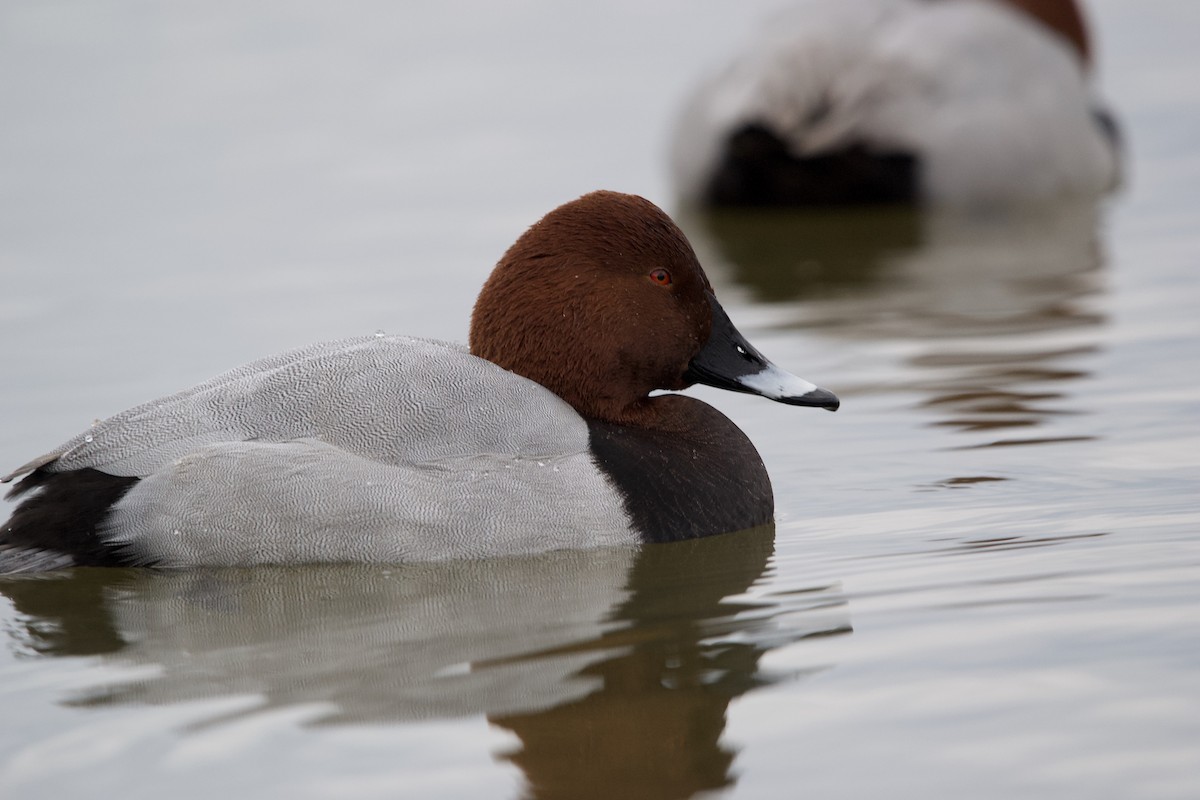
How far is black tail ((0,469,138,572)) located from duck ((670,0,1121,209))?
617 centimetres

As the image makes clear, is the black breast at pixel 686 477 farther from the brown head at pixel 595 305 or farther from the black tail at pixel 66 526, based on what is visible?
A: the black tail at pixel 66 526

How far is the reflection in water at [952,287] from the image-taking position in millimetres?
7160

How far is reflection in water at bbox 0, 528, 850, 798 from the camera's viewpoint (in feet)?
13.6

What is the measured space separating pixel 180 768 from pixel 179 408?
5.77 feet

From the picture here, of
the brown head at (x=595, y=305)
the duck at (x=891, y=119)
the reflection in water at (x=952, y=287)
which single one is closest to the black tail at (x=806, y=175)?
the duck at (x=891, y=119)

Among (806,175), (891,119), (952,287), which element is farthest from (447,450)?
(891,119)

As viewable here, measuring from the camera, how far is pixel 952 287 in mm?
9031

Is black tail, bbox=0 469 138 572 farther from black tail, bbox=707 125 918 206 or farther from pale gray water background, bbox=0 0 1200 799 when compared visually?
black tail, bbox=707 125 918 206

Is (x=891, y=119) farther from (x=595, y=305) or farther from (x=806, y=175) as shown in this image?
(x=595, y=305)

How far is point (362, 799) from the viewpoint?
3844 mm

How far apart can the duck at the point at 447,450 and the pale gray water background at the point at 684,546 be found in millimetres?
121

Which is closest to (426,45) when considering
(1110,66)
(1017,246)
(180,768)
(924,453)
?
(1110,66)

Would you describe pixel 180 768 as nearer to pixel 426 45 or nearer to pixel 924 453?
pixel 924 453

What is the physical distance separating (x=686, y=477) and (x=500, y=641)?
1163 mm
